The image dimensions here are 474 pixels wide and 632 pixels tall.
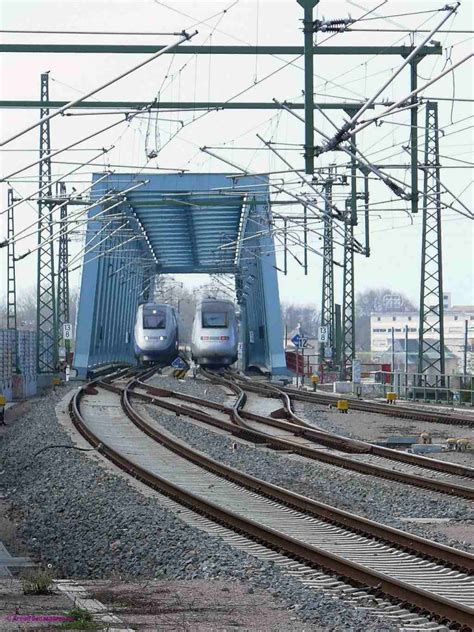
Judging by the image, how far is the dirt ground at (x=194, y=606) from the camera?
7.31 metres

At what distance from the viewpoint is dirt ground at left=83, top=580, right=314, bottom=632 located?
7.31m

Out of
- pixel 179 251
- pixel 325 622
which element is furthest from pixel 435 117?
pixel 179 251

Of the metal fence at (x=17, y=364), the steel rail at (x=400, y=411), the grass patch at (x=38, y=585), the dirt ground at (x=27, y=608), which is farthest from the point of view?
the metal fence at (x=17, y=364)

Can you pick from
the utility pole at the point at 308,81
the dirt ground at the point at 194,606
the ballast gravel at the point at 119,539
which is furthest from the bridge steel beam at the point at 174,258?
the dirt ground at the point at 194,606

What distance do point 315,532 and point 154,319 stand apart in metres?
44.5

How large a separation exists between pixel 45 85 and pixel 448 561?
33.5m

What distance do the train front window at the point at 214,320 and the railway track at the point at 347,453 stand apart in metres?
20.9

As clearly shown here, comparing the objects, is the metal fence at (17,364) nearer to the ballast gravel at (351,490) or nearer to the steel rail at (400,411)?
the steel rail at (400,411)

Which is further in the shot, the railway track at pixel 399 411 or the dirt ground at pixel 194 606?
the railway track at pixel 399 411

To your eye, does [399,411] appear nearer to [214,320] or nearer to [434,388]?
[434,388]

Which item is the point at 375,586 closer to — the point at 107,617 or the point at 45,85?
the point at 107,617

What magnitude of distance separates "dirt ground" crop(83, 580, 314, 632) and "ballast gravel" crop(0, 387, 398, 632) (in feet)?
0.55

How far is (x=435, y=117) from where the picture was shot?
3403 cm

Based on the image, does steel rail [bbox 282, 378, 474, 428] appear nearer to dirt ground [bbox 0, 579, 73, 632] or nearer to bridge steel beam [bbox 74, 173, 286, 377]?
bridge steel beam [bbox 74, 173, 286, 377]
